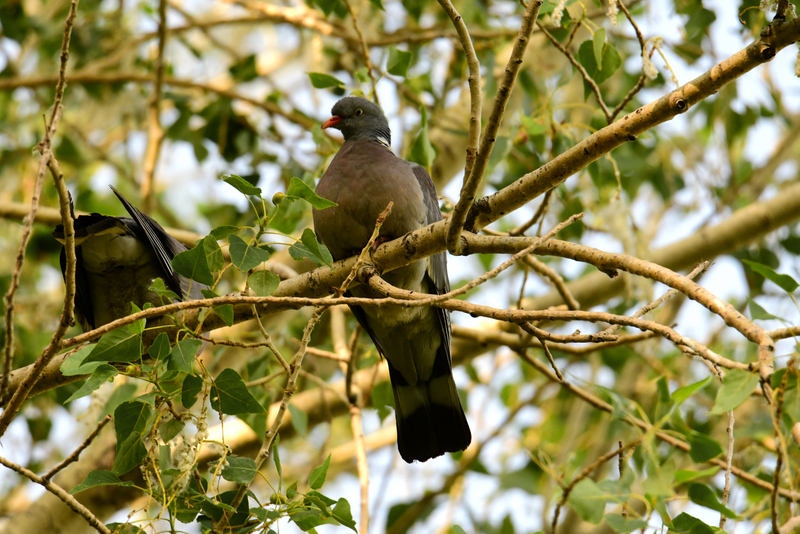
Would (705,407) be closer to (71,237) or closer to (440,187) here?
(440,187)

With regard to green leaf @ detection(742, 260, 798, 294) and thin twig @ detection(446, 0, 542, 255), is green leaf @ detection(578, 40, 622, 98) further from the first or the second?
green leaf @ detection(742, 260, 798, 294)

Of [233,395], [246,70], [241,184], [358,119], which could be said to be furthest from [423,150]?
[246,70]

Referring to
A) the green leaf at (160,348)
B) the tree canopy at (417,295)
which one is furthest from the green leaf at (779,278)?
the green leaf at (160,348)

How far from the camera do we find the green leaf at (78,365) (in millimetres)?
1885

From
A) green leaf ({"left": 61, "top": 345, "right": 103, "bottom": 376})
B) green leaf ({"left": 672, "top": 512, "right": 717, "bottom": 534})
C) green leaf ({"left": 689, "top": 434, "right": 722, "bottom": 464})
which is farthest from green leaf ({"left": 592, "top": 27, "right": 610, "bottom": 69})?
green leaf ({"left": 61, "top": 345, "right": 103, "bottom": 376})

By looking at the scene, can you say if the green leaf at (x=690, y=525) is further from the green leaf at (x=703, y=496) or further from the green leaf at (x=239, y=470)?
the green leaf at (x=239, y=470)

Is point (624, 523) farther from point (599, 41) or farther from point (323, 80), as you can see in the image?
point (323, 80)

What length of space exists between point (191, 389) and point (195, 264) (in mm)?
366

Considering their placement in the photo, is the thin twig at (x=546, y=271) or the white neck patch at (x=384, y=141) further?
the white neck patch at (x=384, y=141)

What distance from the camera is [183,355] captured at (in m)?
1.92

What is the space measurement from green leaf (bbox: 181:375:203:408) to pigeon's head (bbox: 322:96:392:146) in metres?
2.14

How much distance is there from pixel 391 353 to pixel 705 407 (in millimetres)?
3068

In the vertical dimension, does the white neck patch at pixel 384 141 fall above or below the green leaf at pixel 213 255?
above

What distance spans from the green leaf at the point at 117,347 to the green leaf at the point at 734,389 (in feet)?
4.91
